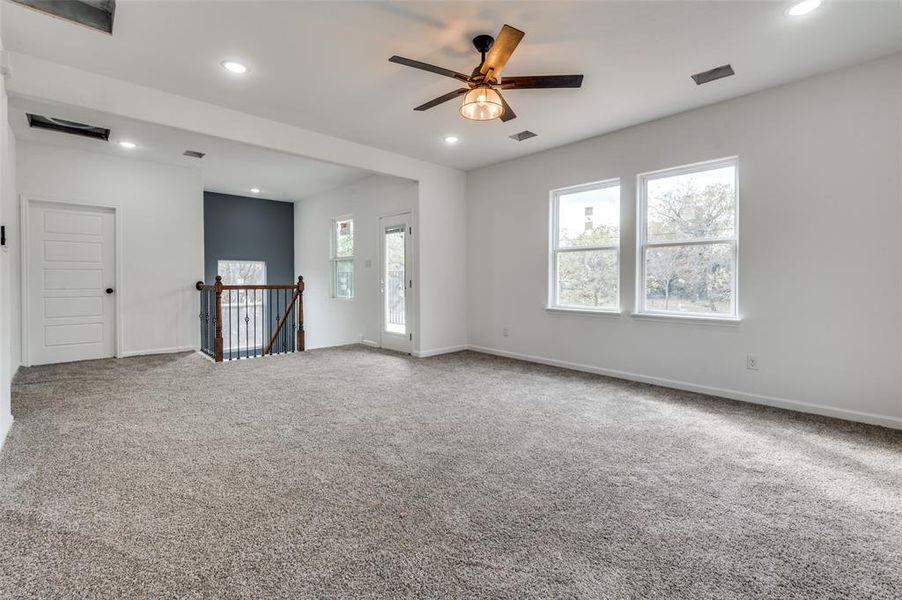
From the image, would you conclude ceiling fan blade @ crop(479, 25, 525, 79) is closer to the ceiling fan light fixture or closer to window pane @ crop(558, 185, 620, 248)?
the ceiling fan light fixture

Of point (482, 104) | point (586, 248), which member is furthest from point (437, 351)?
point (482, 104)

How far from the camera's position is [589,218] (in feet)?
16.0

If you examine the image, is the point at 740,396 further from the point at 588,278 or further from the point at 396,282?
the point at 396,282

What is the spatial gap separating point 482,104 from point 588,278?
2719 mm

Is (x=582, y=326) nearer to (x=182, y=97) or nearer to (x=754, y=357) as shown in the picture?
(x=754, y=357)

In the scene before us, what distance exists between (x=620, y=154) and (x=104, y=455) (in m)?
5.01

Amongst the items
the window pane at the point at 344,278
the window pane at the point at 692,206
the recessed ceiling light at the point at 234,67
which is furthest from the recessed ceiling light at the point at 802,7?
the window pane at the point at 344,278

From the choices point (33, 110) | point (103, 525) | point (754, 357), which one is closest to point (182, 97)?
point (33, 110)

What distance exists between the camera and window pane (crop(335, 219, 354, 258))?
7.09 m

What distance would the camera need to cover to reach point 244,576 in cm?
150

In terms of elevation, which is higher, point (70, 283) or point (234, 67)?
point (234, 67)

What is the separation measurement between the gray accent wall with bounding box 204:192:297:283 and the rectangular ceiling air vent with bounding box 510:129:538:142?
17.7 feet

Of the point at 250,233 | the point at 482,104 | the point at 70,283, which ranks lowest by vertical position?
the point at 70,283

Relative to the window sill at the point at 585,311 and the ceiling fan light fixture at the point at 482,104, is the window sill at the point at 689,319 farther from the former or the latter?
the ceiling fan light fixture at the point at 482,104
